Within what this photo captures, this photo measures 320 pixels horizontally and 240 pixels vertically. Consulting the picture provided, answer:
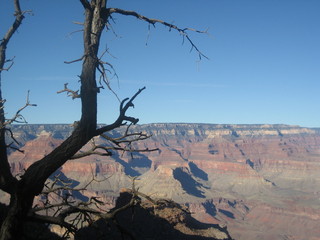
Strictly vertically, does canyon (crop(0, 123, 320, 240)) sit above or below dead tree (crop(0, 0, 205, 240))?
below

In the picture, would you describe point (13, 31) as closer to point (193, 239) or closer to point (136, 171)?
point (193, 239)

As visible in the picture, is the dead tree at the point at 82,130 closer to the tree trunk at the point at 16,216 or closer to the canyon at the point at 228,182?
the tree trunk at the point at 16,216

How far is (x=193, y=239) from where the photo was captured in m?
23.2

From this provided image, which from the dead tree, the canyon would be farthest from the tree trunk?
the canyon

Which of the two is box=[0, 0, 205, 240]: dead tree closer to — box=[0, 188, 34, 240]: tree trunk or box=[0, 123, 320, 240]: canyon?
box=[0, 188, 34, 240]: tree trunk

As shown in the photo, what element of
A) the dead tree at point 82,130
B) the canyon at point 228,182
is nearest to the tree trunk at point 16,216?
the dead tree at point 82,130

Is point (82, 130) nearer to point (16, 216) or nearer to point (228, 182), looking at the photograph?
point (16, 216)

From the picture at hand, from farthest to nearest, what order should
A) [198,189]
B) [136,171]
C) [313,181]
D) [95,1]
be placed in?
[136,171], [313,181], [198,189], [95,1]

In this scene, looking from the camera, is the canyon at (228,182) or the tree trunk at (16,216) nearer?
the tree trunk at (16,216)

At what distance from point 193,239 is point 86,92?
20.4 meters

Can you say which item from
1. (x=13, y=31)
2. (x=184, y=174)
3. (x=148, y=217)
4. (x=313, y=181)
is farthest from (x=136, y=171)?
(x=13, y=31)

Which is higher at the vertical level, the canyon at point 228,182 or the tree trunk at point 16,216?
the tree trunk at point 16,216

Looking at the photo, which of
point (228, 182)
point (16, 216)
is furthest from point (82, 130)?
point (228, 182)

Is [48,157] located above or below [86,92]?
below
